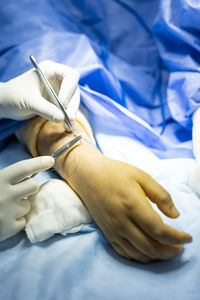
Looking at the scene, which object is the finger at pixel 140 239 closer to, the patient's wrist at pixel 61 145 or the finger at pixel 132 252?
the finger at pixel 132 252

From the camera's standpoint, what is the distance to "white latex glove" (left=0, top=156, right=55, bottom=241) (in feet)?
2.42

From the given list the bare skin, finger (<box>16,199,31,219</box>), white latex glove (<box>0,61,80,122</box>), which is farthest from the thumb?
finger (<box>16,199,31,219</box>)

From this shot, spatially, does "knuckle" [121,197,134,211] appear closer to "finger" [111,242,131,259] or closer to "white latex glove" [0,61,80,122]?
"finger" [111,242,131,259]

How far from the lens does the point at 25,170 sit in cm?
75

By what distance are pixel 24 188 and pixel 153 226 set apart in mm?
321

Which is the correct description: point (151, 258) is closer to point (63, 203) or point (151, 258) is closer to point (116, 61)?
point (63, 203)

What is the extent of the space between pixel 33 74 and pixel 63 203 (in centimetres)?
44

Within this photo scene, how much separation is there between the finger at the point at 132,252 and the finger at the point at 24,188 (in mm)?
249

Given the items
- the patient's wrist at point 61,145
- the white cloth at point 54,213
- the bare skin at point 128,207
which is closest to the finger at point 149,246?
the bare skin at point 128,207

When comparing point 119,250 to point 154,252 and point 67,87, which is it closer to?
point 154,252

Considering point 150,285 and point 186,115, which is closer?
point 150,285

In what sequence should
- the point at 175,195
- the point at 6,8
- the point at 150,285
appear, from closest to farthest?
the point at 150,285 < the point at 175,195 < the point at 6,8

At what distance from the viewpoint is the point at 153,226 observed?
65 cm

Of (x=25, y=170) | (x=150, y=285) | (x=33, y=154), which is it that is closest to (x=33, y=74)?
(x=33, y=154)
